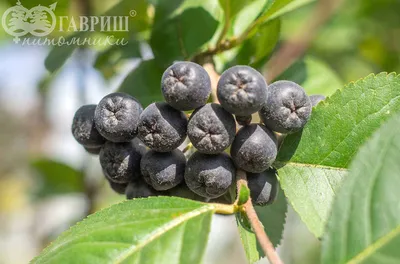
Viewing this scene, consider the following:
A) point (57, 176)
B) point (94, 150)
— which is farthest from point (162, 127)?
point (57, 176)

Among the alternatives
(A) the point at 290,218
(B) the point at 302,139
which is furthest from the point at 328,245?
(A) the point at 290,218

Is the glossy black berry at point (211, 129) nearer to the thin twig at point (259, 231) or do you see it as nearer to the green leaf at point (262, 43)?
the thin twig at point (259, 231)

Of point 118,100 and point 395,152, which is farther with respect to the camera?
point 118,100

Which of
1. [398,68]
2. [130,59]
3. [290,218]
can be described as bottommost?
[290,218]

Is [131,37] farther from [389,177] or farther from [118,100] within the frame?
[389,177]

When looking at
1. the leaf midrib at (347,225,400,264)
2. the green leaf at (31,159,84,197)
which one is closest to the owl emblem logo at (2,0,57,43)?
the green leaf at (31,159,84,197)

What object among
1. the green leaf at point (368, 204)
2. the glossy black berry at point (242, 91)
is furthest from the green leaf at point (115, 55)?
the green leaf at point (368, 204)
